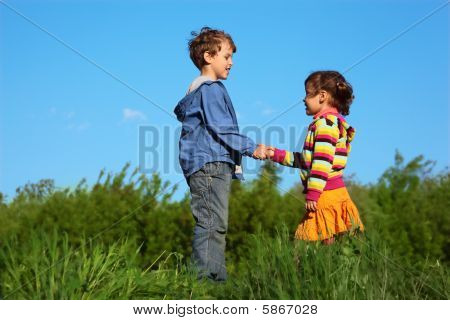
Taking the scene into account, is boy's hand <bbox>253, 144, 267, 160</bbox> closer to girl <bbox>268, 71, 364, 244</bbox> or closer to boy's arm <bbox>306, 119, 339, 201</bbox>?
girl <bbox>268, 71, 364, 244</bbox>

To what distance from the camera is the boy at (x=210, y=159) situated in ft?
14.1

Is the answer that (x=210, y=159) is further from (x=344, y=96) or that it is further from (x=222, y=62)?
(x=344, y=96)

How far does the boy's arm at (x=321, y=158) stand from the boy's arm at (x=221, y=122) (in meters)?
0.52

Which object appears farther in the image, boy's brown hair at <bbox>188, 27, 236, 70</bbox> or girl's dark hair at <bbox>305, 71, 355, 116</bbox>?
boy's brown hair at <bbox>188, 27, 236, 70</bbox>

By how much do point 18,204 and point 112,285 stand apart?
247 inches

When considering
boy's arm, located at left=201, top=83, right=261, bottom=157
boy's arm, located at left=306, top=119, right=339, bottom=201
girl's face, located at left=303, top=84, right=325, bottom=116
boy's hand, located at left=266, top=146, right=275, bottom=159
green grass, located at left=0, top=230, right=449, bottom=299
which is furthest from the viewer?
boy's hand, located at left=266, top=146, right=275, bottom=159

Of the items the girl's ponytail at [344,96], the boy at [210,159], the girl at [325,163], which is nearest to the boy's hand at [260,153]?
the boy at [210,159]

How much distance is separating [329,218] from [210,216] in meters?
0.90

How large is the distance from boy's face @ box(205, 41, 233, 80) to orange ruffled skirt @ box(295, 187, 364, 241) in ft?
4.29

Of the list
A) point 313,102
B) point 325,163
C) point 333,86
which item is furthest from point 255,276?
point 333,86

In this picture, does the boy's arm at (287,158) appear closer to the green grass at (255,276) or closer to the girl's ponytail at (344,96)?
the girl's ponytail at (344,96)

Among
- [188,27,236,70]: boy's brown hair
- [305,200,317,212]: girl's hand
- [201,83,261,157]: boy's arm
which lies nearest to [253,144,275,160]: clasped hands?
[201,83,261,157]: boy's arm

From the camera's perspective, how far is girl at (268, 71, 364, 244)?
422 centimetres

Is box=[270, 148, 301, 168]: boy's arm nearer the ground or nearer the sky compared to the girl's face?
nearer the ground
